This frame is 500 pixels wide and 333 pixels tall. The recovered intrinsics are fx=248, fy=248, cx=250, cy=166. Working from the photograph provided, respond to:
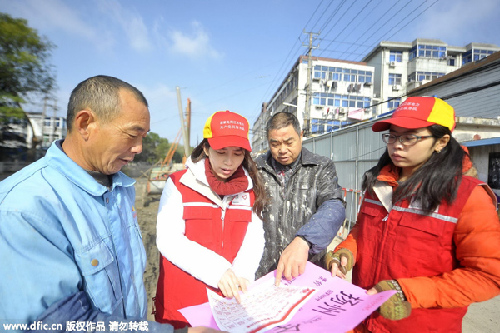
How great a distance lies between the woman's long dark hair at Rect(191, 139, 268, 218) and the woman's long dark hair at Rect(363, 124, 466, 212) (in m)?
0.84

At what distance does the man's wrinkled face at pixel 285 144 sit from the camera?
193 cm

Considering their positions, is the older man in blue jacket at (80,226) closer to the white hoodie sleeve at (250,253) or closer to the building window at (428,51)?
the white hoodie sleeve at (250,253)

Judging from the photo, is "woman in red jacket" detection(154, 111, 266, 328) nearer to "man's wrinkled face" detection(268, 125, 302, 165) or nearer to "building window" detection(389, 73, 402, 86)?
"man's wrinkled face" detection(268, 125, 302, 165)

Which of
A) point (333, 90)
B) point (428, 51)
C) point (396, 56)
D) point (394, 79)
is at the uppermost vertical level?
point (428, 51)

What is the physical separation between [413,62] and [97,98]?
36731 millimetres

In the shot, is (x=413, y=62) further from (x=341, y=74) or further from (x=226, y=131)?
(x=226, y=131)

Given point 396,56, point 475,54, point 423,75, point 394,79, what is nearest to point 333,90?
point 394,79

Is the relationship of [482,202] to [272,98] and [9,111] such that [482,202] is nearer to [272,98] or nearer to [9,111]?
[9,111]

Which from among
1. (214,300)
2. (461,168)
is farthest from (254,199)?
(461,168)

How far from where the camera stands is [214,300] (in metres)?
1.27

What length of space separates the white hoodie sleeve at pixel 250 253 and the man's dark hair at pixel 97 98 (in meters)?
1.07

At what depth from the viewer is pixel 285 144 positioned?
1935 millimetres

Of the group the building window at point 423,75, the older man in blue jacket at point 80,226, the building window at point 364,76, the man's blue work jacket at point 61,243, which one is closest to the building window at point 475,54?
the building window at point 423,75

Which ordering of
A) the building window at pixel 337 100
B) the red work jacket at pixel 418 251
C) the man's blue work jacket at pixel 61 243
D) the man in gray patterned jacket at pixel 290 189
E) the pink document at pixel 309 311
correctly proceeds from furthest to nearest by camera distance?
1. the building window at pixel 337 100
2. the man in gray patterned jacket at pixel 290 189
3. the red work jacket at pixel 418 251
4. the pink document at pixel 309 311
5. the man's blue work jacket at pixel 61 243
